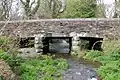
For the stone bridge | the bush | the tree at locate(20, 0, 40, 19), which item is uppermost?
the tree at locate(20, 0, 40, 19)

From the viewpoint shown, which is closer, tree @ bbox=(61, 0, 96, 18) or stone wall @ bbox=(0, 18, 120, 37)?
stone wall @ bbox=(0, 18, 120, 37)

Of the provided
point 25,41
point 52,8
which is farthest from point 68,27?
point 52,8

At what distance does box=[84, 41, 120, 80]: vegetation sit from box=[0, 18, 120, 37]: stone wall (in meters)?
1.46

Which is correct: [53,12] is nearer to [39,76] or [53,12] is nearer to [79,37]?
[79,37]

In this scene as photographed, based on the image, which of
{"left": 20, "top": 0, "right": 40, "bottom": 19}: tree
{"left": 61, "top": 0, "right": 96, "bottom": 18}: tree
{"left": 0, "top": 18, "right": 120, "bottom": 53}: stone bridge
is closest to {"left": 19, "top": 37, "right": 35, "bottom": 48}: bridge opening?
{"left": 0, "top": 18, "right": 120, "bottom": 53}: stone bridge

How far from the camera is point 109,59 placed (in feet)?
48.1

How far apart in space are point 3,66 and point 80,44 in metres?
9.27

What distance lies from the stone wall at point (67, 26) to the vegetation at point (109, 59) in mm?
1462

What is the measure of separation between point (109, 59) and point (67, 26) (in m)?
4.20

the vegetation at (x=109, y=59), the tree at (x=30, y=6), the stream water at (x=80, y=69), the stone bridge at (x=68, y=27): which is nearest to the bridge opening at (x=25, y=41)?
the stone bridge at (x=68, y=27)

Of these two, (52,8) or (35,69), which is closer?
(35,69)

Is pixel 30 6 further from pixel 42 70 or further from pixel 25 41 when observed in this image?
pixel 42 70

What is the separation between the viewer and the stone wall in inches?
680

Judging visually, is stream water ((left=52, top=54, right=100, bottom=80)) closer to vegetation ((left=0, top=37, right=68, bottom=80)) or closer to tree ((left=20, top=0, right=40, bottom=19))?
vegetation ((left=0, top=37, right=68, bottom=80))
